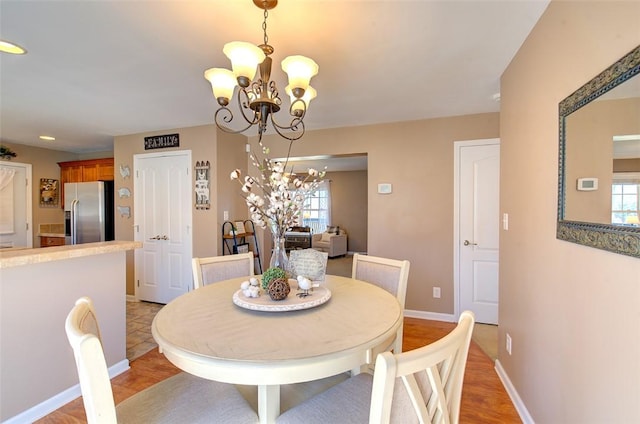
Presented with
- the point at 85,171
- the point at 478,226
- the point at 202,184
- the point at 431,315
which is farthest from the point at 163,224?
the point at 478,226

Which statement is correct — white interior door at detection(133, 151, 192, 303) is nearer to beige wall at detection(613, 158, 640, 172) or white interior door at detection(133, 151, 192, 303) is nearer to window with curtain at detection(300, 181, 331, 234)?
beige wall at detection(613, 158, 640, 172)

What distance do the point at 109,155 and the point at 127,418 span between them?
541cm

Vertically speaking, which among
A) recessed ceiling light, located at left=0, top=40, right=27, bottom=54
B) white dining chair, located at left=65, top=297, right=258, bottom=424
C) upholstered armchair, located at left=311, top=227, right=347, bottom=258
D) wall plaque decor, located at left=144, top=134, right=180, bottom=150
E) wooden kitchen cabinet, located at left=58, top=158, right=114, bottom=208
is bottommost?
upholstered armchair, located at left=311, top=227, right=347, bottom=258

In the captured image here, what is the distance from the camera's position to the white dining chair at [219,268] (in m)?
1.94

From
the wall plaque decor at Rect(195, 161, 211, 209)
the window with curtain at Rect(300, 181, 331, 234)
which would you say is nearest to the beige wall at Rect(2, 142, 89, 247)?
the wall plaque decor at Rect(195, 161, 211, 209)

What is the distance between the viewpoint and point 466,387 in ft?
6.82

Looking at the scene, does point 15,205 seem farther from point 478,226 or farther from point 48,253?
point 478,226

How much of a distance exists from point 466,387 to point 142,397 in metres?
2.07

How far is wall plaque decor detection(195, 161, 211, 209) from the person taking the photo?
11.9 ft

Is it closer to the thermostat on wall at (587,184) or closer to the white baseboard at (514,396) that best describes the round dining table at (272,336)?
the thermostat on wall at (587,184)

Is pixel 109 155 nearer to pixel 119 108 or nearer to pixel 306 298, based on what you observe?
pixel 119 108

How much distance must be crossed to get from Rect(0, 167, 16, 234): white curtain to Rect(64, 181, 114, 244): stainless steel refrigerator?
92 cm

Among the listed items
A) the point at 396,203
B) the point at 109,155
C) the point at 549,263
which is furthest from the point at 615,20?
the point at 109,155

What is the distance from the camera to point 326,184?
8836mm
